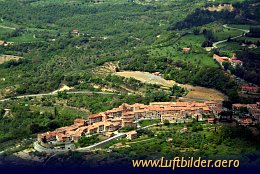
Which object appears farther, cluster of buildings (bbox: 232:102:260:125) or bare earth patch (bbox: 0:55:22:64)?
bare earth patch (bbox: 0:55:22:64)

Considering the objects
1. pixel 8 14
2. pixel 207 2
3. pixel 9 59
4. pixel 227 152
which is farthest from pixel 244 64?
pixel 8 14

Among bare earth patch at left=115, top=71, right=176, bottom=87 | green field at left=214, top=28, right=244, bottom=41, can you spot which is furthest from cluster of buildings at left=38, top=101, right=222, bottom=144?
green field at left=214, top=28, right=244, bottom=41

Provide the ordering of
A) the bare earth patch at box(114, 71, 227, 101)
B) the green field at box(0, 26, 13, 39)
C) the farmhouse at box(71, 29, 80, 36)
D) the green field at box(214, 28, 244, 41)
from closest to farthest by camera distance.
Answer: the bare earth patch at box(114, 71, 227, 101), the green field at box(214, 28, 244, 41), the farmhouse at box(71, 29, 80, 36), the green field at box(0, 26, 13, 39)

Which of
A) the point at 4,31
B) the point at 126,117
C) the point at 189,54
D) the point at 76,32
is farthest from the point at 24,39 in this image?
the point at 126,117

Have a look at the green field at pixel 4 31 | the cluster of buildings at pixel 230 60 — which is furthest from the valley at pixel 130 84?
the cluster of buildings at pixel 230 60

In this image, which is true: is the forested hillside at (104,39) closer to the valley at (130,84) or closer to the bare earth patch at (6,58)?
the valley at (130,84)

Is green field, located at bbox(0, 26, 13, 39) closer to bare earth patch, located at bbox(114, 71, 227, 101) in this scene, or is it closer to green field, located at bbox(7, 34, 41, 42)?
A: green field, located at bbox(7, 34, 41, 42)
